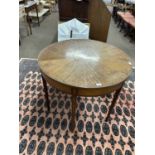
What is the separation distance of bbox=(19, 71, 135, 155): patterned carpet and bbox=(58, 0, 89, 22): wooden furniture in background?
78.7 inches

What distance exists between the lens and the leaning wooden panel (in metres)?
2.10

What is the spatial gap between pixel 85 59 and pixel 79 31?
1.01 m

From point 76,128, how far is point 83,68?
2.09ft

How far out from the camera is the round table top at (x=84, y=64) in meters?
1.19

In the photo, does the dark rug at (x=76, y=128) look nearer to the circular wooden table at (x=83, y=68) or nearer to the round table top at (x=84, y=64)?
the circular wooden table at (x=83, y=68)

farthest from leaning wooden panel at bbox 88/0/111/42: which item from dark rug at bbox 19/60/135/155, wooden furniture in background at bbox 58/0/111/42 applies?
dark rug at bbox 19/60/135/155

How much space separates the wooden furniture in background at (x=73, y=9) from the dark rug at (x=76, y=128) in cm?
195

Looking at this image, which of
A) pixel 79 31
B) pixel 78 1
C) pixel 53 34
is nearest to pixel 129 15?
pixel 78 1

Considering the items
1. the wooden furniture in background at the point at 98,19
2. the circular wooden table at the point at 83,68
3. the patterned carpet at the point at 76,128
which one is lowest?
the patterned carpet at the point at 76,128

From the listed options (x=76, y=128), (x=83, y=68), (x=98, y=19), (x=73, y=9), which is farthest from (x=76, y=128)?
(x=73, y=9)

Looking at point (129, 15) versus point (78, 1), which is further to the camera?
point (129, 15)

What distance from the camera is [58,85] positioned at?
1.21 m

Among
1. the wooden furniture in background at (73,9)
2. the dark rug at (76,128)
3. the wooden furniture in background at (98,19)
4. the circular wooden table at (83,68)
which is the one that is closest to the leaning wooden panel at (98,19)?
the wooden furniture in background at (98,19)

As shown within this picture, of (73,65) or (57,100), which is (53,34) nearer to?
(57,100)
